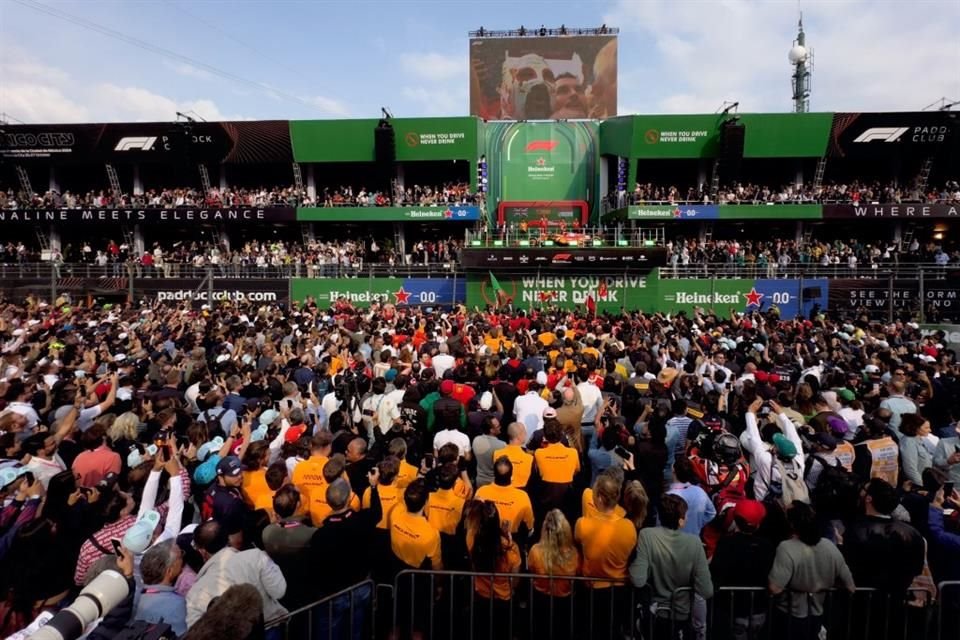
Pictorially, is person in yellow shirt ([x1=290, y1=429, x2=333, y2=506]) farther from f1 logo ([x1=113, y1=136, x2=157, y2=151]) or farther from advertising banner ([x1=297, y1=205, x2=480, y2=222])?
f1 logo ([x1=113, y1=136, x2=157, y2=151])

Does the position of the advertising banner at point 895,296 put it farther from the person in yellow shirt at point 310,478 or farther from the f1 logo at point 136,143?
the f1 logo at point 136,143

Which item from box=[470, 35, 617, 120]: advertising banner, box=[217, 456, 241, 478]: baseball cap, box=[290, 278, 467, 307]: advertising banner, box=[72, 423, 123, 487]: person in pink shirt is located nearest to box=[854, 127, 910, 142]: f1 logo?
box=[470, 35, 617, 120]: advertising banner

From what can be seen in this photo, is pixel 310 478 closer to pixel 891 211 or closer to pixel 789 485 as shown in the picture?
pixel 789 485

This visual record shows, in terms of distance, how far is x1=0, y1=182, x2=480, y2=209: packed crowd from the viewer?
30.1 metres

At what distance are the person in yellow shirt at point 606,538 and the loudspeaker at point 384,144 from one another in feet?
93.5

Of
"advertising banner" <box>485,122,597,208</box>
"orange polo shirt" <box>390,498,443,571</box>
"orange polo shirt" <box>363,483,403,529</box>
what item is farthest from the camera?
"advertising banner" <box>485,122,597,208</box>

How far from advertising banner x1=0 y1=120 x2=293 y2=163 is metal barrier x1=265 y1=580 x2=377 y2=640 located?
30878 mm

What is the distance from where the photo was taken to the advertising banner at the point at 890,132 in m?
28.7

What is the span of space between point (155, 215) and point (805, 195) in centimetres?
3582

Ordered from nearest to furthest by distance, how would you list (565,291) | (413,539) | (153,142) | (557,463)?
(413,539), (557,463), (565,291), (153,142)

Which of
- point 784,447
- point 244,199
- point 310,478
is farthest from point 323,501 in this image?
point 244,199

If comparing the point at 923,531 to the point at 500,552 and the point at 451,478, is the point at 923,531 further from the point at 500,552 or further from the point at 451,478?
the point at 451,478

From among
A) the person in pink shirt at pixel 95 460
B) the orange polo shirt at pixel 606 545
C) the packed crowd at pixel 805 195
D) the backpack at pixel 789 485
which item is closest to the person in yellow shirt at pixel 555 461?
the orange polo shirt at pixel 606 545

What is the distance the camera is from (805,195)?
28734mm
